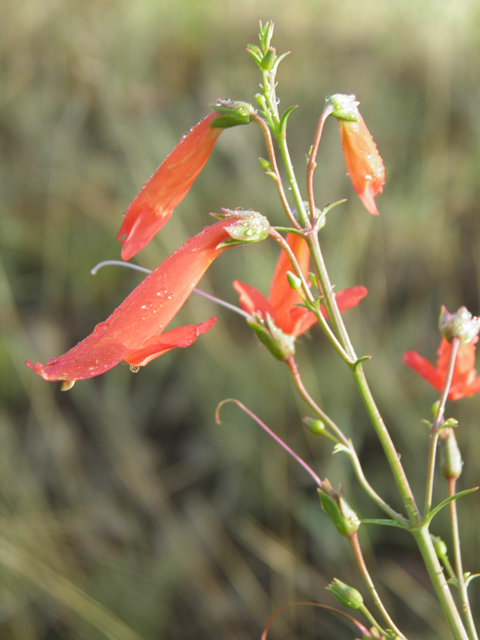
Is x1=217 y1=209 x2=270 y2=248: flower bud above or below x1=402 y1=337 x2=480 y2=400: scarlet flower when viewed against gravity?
above

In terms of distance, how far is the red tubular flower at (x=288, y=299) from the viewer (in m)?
0.76

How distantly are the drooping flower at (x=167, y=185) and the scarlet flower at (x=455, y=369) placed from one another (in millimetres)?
412

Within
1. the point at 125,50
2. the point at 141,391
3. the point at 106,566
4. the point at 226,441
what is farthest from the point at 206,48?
the point at 106,566

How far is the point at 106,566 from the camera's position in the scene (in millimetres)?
1817

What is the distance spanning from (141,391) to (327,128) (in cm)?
204

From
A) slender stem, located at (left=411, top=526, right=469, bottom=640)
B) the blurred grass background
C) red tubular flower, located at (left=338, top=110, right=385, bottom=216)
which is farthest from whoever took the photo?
the blurred grass background

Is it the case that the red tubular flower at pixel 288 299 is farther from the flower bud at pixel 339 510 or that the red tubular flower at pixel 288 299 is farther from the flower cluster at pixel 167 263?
the flower bud at pixel 339 510

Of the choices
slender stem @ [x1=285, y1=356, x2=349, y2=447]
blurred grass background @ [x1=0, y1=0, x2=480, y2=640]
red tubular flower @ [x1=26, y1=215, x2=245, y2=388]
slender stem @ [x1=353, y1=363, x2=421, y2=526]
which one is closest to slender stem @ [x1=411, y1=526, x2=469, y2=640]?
slender stem @ [x1=353, y1=363, x2=421, y2=526]

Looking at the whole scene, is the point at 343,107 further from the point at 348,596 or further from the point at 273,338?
the point at 348,596

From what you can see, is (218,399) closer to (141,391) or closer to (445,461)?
(141,391)

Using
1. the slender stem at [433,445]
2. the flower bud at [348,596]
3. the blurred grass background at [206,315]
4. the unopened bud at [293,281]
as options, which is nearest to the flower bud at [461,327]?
the slender stem at [433,445]

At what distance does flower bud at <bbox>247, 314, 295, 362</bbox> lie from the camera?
70 cm

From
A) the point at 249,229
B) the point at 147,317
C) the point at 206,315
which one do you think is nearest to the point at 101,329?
the point at 147,317

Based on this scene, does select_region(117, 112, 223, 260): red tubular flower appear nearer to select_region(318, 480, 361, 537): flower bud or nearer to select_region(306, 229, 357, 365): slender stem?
select_region(306, 229, 357, 365): slender stem
